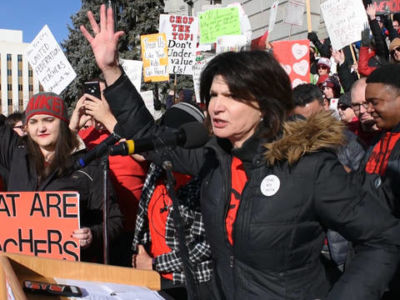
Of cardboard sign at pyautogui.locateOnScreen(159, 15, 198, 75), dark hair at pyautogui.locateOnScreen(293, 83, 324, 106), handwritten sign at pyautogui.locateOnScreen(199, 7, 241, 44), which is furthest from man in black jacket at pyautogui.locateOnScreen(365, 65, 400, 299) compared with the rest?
cardboard sign at pyautogui.locateOnScreen(159, 15, 198, 75)

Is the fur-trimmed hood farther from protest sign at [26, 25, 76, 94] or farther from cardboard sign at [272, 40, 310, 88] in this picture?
cardboard sign at [272, 40, 310, 88]

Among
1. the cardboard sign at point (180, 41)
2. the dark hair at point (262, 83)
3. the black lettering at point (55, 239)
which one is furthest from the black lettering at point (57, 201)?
the cardboard sign at point (180, 41)

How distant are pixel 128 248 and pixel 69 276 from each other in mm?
1500

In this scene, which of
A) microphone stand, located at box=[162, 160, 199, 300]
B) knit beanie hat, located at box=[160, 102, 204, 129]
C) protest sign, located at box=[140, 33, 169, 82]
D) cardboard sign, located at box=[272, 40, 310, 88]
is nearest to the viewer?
microphone stand, located at box=[162, 160, 199, 300]

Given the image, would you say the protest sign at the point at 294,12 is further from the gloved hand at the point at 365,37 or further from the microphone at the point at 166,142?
the microphone at the point at 166,142

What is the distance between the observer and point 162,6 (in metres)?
26.8

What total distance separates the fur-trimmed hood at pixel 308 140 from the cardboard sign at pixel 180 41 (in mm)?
7691

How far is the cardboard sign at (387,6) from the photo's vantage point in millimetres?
6555

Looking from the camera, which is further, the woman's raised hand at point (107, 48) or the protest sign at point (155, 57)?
the protest sign at point (155, 57)

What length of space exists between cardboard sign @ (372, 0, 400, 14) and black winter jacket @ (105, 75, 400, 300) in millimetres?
5695

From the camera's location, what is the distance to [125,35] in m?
25.9

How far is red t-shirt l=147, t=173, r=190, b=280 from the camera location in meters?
2.58

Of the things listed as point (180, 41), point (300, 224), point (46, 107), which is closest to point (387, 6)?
point (180, 41)

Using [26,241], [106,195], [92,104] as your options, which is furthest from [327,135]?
[26,241]
